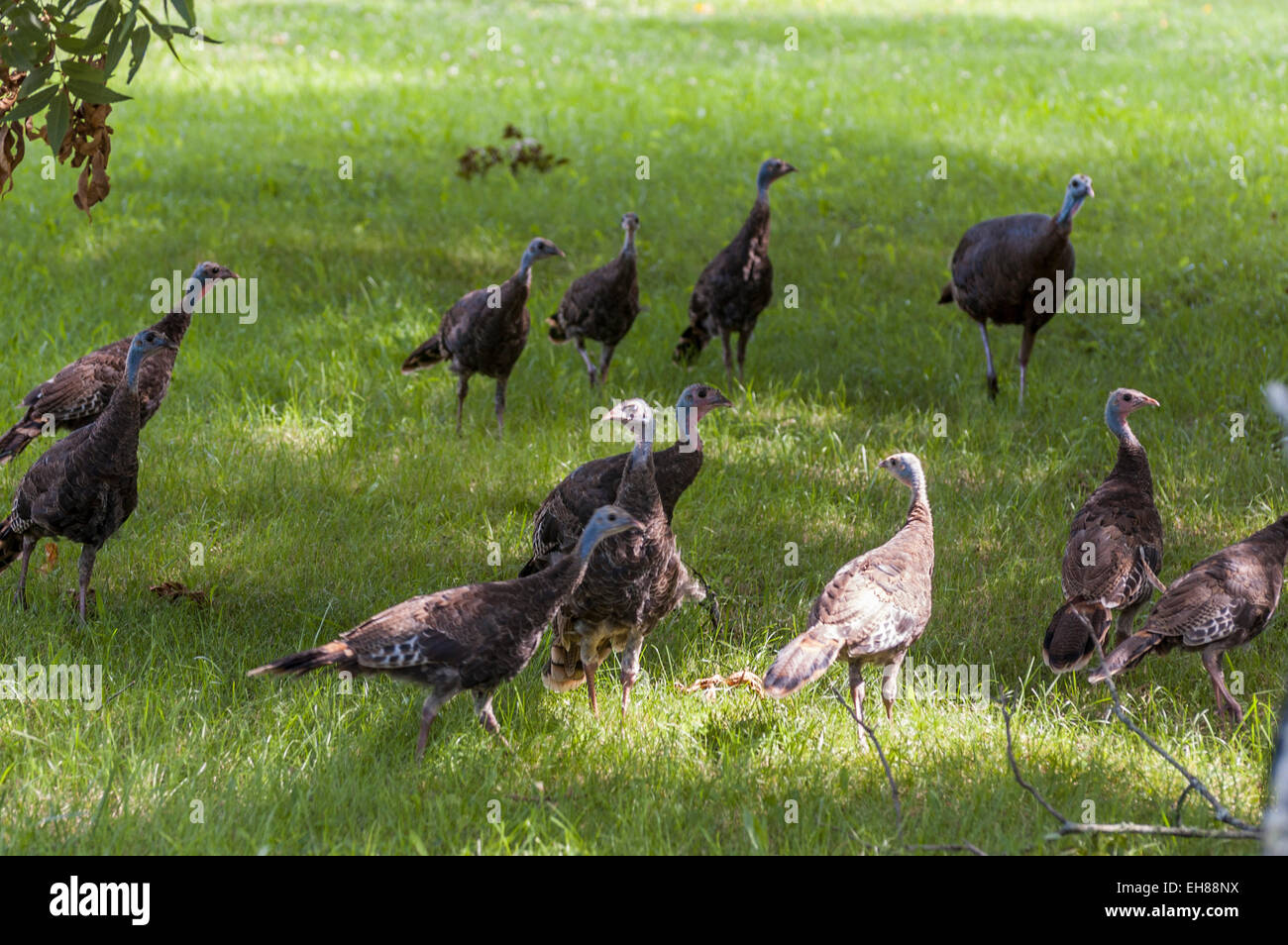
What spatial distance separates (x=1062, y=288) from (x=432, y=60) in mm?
13513

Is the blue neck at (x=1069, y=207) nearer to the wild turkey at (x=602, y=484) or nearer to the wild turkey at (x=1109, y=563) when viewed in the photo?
the wild turkey at (x=1109, y=563)

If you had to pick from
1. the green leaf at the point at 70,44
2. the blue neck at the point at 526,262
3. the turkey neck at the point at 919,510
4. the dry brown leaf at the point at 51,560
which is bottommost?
the dry brown leaf at the point at 51,560

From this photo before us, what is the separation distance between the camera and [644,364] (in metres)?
9.88

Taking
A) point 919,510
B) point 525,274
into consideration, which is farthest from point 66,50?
point 525,274

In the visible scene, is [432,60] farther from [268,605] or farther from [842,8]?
[268,605]

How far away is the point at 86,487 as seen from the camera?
5625 mm

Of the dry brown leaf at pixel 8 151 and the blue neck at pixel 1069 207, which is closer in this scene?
the dry brown leaf at pixel 8 151

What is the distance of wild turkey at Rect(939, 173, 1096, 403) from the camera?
889 centimetres

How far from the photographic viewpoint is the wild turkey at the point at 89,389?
680 cm

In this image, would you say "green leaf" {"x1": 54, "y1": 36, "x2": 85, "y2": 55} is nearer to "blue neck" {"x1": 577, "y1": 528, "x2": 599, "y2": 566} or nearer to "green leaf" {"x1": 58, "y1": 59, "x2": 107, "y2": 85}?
"green leaf" {"x1": 58, "y1": 59, "x2": 107, "y2": 85}

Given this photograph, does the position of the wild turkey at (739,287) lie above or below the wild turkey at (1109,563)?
above

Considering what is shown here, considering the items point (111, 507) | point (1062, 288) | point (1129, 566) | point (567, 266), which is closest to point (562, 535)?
point (111, 507)

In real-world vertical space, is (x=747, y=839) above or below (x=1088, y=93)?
below

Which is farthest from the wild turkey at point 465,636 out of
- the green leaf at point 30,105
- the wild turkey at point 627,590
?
the green leaf at point 30,105
